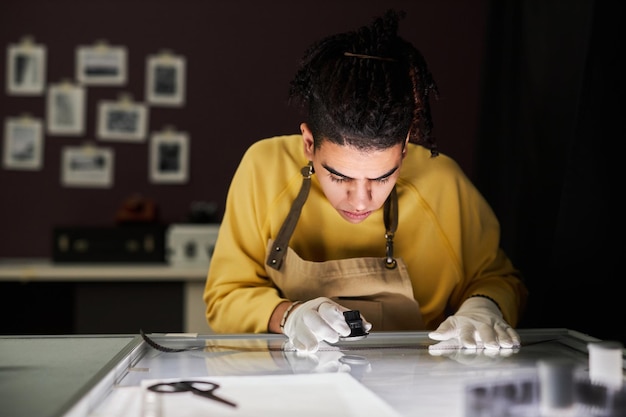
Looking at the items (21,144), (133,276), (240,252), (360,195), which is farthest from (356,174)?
(21,144)

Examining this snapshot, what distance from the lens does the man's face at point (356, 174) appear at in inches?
55.4

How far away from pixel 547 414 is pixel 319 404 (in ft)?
0.89

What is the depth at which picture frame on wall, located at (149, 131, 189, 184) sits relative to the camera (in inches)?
137

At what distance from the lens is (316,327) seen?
4.21ft

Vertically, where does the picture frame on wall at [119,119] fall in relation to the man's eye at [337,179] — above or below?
above

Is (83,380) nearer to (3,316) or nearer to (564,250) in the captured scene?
(564,250)

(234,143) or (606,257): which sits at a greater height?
(234,143)

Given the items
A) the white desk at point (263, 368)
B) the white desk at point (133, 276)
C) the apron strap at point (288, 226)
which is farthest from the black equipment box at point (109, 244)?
the white desk at point (263, 368)

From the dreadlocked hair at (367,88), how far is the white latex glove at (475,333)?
13.6 inches

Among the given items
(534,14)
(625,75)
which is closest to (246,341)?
(625,75)

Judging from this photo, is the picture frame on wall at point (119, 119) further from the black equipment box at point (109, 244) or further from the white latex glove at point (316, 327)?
the white latex glove at point (316, 327)

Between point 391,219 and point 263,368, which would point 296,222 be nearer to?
point 391,219

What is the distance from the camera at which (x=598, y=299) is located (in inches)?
70.9

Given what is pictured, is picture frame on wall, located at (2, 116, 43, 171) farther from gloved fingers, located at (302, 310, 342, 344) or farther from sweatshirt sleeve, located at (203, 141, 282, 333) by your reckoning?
gloved fingers, located at (302, 310, 342, 344)
